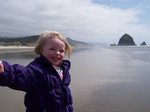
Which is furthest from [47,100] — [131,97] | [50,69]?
[131,97]

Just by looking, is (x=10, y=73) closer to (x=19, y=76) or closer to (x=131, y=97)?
(x=19, y=76)

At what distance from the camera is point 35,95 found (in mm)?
2586

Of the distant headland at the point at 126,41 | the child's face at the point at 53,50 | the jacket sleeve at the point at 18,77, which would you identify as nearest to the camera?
the jacket sleeve at the point at 18,77

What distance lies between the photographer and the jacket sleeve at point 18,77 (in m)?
2.29

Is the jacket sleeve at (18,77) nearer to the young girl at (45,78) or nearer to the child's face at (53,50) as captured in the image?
the young girl at (45,78)

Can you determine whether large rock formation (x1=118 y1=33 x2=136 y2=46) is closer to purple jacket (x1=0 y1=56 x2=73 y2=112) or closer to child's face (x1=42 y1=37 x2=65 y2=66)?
child's face (x1=42 y1=37 x2=65 y2=66)

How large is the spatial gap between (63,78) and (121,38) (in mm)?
188320

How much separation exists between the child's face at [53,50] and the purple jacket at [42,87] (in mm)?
62

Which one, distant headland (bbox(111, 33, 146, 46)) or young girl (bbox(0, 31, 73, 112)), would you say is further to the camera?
distant headland (bbox(111, 33, 146, 46))

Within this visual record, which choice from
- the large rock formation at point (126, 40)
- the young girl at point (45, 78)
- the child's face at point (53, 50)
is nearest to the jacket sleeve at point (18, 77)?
the young girl at point (45, 78)

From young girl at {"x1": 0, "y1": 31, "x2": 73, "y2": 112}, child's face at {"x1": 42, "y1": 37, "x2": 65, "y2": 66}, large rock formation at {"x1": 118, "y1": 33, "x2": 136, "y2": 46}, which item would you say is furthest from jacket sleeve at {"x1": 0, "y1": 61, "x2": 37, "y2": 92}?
large rock formation at {"x1": 118, "y1": 33, "x2": 136, "y2": 46}

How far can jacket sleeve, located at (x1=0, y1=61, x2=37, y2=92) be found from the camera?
229cm

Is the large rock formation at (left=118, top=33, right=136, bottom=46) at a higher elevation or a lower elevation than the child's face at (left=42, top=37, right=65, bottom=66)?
lower

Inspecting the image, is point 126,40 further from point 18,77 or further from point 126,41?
point 18,77
